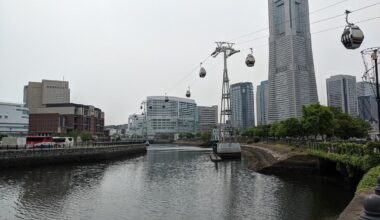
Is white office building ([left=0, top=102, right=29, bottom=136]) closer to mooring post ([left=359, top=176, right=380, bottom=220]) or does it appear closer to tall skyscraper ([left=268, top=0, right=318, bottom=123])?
tall skyscraper ([left=268, top=0, right=318, bottom=123])

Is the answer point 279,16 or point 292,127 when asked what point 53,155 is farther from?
point 292,127

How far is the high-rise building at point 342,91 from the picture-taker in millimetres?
144250

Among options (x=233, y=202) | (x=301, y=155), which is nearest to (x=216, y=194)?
(x=233, y=202)

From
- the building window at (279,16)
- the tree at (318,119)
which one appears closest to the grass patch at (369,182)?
the building window at (279,16)

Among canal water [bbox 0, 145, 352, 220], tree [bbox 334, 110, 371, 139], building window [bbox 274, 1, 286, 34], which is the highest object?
building window [bbox 274, 1, 286, 34]

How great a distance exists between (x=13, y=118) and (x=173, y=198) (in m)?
151

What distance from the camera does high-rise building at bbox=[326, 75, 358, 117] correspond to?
144250mm

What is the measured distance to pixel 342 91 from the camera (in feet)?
478

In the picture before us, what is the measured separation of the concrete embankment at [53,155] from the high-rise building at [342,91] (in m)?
101

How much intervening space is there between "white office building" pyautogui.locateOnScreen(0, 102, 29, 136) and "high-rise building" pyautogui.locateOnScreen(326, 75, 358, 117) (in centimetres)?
13876

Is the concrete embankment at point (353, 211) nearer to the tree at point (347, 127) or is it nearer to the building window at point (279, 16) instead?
the building window at point (279, 16)

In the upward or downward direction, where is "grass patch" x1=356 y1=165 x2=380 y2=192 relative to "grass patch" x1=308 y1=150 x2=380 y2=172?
downward

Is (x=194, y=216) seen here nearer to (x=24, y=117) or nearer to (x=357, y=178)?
(x=357, y=178)

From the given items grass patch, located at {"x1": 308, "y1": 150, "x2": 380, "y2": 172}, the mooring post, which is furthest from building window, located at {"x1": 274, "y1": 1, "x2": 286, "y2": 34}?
the mooring post
